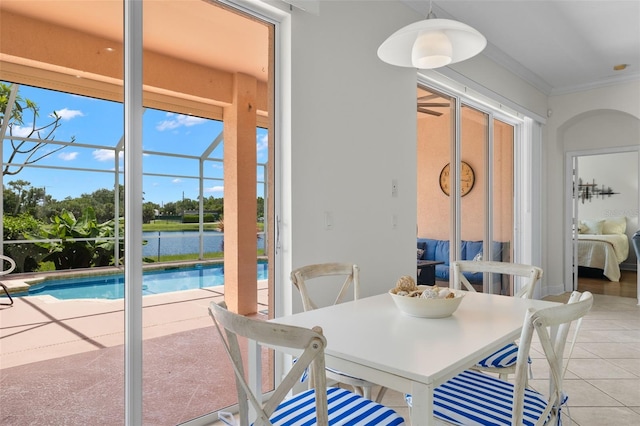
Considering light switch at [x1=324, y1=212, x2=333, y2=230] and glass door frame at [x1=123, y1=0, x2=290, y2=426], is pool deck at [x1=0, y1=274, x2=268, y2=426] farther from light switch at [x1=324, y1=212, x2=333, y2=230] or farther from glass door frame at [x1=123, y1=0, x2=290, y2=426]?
light switch at [x1=324, y1=212, x2=333, y2=230]

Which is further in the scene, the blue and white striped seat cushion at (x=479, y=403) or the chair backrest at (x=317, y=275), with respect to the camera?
the chair backrest at (x=317, y=275)

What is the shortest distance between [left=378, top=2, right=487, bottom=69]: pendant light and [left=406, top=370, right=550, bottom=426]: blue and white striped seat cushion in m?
1.33

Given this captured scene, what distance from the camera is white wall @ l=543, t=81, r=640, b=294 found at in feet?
19.1

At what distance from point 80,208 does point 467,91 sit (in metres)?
3.64

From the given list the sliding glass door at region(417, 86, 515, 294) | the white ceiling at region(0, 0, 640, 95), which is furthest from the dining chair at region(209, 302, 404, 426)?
the sliding glass door at region(417, 86, 515, 294)

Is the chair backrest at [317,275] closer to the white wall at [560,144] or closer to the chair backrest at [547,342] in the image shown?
the chair backrest at [547,342]

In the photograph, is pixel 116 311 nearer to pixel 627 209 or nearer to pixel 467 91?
pixel 467 91

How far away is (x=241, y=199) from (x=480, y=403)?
156 cm

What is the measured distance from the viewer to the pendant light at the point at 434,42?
171cm

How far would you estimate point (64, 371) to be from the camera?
6.19 feet

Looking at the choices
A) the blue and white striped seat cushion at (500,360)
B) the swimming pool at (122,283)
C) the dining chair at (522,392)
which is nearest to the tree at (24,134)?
the swimming pool at (122,283)

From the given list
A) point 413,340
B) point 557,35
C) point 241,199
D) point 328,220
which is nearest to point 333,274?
point 328,220

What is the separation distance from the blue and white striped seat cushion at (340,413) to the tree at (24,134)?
4.57ft

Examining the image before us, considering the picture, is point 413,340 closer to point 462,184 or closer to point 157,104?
point 157,104
